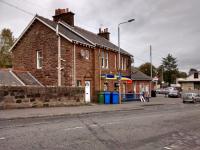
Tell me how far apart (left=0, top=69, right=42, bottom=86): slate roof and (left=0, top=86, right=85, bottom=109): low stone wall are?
4.69 metres

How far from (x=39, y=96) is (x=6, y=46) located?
40534 millimetres

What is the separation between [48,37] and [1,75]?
20.6 feet

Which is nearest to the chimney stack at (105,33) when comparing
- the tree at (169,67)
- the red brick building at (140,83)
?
the red brick building at (140,83)

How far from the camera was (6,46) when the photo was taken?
5897 centimetres

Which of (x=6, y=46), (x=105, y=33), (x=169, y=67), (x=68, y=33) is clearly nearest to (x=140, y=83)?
(x=105, y=33)

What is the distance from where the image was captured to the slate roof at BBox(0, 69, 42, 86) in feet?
85.8

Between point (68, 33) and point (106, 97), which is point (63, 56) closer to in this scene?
point (68, 33)

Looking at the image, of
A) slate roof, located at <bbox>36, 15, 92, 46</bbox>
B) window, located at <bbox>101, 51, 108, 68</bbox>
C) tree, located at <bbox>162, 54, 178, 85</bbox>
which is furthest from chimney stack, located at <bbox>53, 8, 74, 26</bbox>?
tree, located at <bbox>162, 54, 178, 85</bbox>

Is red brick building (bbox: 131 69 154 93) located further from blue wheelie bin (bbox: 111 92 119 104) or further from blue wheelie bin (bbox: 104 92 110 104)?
blue wheelie bin (bbox: 104 92 110 104)

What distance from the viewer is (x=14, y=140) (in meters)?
8.59

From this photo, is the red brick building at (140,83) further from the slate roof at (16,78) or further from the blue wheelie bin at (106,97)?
the slate roof at (16,78)

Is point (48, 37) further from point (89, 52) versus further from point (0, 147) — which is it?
point (0, 147)

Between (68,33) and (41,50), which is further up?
(68,33)

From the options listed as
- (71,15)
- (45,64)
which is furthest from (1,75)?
(71,15)
